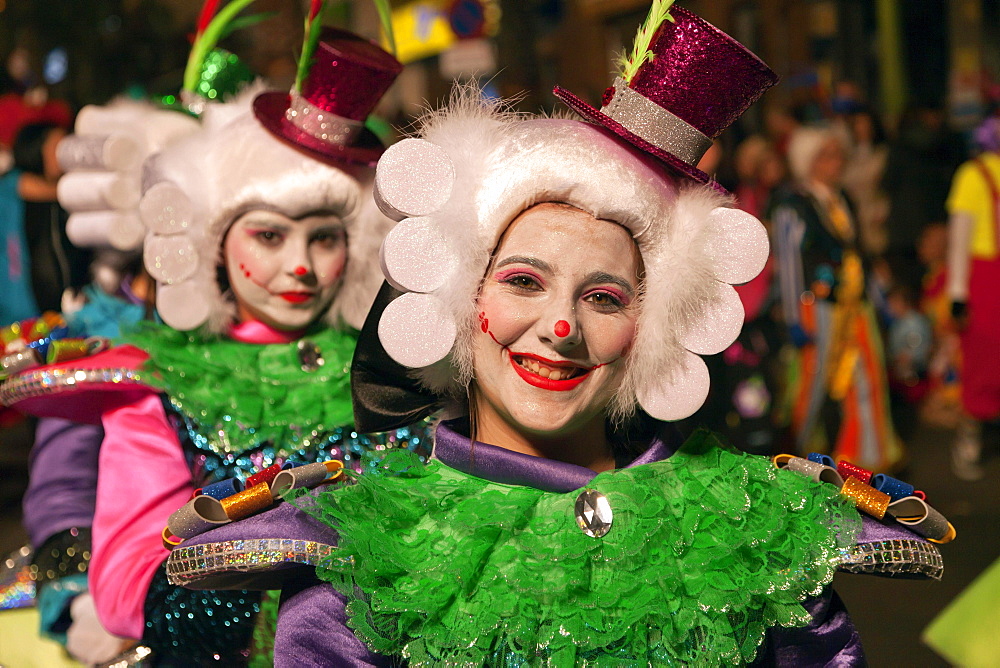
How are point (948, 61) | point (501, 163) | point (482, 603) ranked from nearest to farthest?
point (482, 603)
point (501, 163)
point (948, 61)

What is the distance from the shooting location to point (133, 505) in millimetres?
2746

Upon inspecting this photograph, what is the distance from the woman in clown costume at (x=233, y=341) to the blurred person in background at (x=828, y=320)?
12.1 feet

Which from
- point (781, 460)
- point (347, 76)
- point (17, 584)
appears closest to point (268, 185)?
point (347, 76)

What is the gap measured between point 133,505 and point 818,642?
162cm

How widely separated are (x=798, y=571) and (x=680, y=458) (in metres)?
0.29

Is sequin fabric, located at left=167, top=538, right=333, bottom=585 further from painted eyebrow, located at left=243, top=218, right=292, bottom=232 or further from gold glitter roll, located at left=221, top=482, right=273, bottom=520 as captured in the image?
painted eyebrow, located at left=243, top=218, right=292, bottom=232

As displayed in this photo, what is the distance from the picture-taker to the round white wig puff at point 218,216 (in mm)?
2955

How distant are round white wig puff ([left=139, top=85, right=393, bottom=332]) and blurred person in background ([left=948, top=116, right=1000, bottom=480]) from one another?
185 inches

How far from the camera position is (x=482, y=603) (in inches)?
72.9

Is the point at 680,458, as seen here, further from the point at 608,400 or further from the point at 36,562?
the point at 36,562

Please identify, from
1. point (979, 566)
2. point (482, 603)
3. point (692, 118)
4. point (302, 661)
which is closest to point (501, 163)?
point (692, 118)

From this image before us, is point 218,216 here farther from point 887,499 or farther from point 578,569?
point 887,499

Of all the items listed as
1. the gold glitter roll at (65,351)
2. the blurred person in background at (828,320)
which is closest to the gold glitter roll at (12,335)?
the gold glitter roll at (65,351)

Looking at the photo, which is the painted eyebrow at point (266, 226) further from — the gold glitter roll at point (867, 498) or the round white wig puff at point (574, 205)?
the gold glitter roll at point (867, 498)
